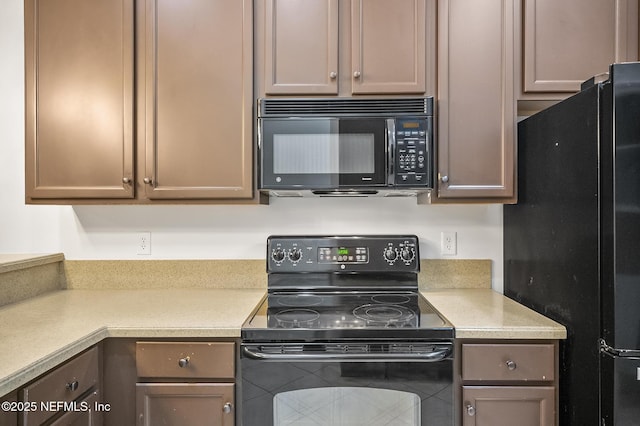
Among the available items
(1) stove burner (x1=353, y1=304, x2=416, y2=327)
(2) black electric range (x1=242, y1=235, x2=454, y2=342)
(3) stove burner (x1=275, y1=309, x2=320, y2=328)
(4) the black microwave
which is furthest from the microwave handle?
(3) stove burner (x1=275, y1=309, x2=320, y2=328)

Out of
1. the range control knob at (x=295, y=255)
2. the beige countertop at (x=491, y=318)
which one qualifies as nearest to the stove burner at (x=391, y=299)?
the beige countertop at (x=491, y=318)

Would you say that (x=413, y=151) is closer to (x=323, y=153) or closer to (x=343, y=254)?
(x=323, y=153)

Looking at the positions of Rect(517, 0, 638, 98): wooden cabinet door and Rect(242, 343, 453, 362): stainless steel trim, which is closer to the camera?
Rect(242, 343, 453, 362): stainless steel trim

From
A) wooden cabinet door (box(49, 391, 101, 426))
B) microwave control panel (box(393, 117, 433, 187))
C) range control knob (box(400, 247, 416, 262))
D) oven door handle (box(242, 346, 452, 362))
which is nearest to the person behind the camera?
wooden cabinet door (box(49, 391, 101, 426))

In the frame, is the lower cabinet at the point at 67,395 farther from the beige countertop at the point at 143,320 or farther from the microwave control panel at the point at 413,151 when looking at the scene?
the microwave control panel at the point at 413,151

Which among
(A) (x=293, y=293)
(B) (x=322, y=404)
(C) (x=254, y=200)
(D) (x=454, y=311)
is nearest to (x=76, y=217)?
(C) (x=254, y=200)

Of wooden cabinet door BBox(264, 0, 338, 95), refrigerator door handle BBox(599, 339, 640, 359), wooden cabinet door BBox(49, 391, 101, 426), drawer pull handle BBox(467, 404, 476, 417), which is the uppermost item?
wooden cabinet door BBox(264, 0, 338, 95)

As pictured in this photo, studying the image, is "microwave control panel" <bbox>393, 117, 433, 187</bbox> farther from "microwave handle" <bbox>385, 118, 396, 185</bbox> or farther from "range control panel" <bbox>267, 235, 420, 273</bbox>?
"range control panel" <bbox>267, 235, 420, 273</bbox>

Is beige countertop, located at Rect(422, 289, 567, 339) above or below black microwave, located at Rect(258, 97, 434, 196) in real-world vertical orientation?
below

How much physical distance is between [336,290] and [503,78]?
3.74 ft

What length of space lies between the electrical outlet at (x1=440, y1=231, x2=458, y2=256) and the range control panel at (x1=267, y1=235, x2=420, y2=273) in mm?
204

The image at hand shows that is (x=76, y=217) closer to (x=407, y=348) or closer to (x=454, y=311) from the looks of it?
(x=407, y=348)

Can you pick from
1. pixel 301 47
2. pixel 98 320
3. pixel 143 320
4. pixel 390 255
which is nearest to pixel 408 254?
pixel 390 255

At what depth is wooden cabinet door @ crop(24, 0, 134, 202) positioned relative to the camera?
1.63 metres
